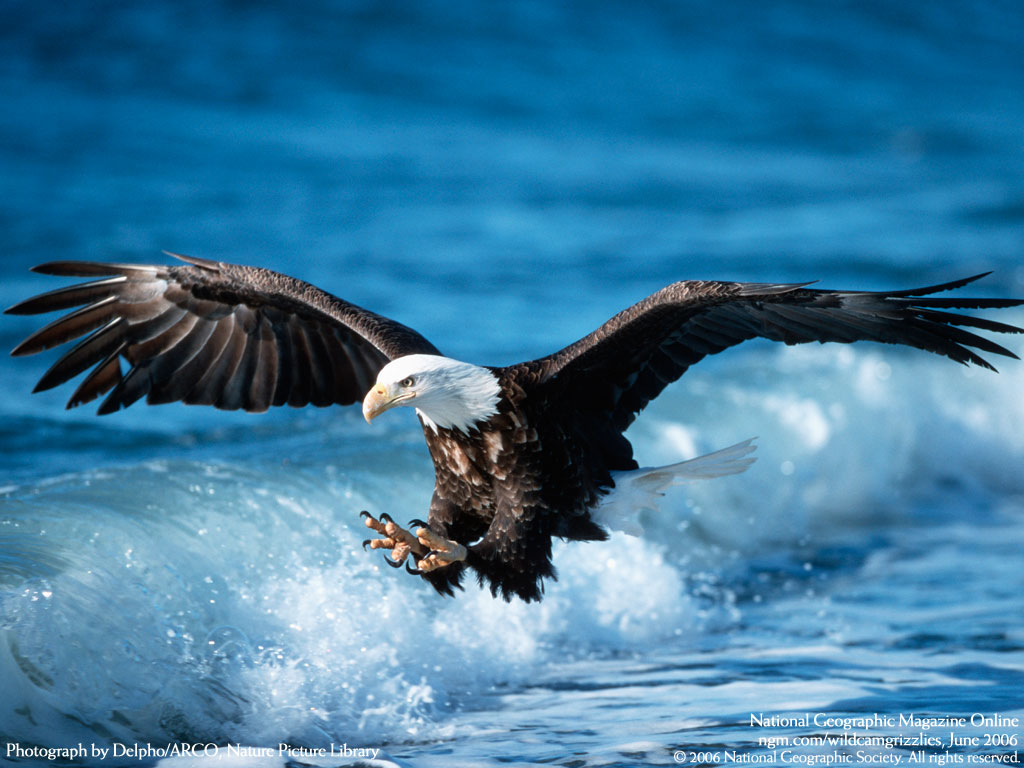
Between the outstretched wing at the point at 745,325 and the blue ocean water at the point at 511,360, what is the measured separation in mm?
1384

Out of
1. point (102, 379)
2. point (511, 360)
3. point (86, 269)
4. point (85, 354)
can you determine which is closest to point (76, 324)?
point (85, 354)

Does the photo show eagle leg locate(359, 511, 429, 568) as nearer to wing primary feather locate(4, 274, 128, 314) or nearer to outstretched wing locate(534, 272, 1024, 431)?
outstretched wing locate(534, 272, 1024, 431)

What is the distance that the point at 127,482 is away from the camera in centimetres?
614

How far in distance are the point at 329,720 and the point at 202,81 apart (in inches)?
536

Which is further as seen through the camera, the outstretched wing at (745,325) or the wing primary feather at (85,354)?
the wing primary feather at (85,354)

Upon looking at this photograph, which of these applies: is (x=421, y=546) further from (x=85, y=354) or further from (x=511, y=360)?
(x=511, y=360)

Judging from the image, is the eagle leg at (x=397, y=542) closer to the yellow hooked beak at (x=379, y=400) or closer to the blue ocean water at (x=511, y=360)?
the yellow hooked beak at (x=379, y=400)

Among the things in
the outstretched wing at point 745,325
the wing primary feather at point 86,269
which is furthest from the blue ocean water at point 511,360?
the outstretched wing at point 745,325

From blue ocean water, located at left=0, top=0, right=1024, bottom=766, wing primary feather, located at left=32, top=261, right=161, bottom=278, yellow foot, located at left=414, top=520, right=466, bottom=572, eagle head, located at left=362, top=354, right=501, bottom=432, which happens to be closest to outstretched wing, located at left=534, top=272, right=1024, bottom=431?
eagle head, located at left=362, top=354, right=501, bottom=432

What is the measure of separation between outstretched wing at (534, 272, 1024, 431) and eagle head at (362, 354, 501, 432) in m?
0.26

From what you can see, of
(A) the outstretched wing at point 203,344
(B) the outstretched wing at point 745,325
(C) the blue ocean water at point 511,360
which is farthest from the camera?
(A) the outstretched wing at point 203,344

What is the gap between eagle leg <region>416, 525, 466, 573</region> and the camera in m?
4.39

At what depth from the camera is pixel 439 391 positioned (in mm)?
4230

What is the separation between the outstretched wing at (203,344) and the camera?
5.13 metres
